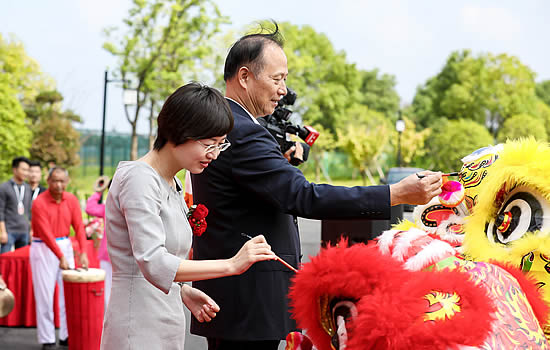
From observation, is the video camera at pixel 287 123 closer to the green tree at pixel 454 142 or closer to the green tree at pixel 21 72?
the green tree at pixel 21 72

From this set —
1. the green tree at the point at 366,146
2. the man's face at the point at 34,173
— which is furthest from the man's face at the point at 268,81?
the green tree at the point at 366,146

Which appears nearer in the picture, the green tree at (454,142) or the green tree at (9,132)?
the green tree at (9,132)

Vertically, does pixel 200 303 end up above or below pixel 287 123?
below

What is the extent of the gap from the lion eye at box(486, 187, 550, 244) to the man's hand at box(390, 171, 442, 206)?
456mm

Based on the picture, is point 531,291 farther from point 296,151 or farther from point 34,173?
point 34,173

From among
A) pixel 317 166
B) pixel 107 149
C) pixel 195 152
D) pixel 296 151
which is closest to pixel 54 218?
pixel 296 151

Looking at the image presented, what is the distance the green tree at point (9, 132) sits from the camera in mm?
21047

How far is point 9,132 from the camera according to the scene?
21.0 meters

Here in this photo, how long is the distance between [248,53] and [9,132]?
801 inches

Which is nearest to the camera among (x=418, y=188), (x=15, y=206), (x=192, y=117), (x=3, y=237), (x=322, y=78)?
(x=192, y=117)

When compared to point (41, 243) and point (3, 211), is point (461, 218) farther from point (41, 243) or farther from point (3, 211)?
point (3, 211)

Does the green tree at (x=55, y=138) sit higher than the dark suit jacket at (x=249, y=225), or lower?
lower

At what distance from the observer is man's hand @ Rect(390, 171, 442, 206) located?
7.28 ft

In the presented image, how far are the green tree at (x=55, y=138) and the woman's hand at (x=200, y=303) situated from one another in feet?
76.8
